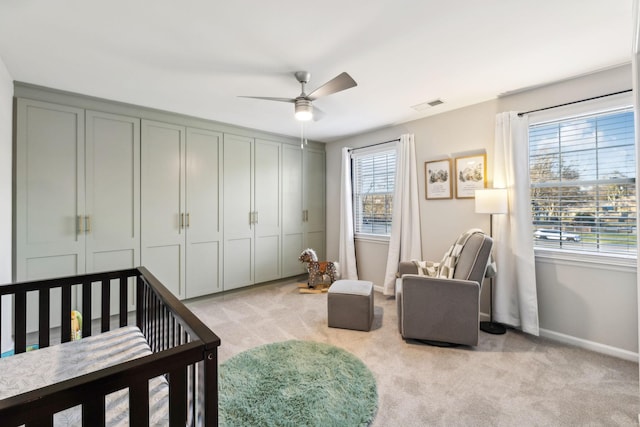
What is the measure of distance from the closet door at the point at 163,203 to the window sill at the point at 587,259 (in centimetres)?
383

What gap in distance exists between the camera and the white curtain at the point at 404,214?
3.73 metres

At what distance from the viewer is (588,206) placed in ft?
8.41

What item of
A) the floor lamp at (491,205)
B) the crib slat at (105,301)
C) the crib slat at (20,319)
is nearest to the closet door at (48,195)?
the crib slat at (20,319)

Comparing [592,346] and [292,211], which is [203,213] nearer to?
[292,211]

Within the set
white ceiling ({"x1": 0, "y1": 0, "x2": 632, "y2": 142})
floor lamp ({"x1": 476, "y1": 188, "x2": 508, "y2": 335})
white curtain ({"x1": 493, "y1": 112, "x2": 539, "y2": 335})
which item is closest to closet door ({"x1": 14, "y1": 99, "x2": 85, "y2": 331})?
white ceiling ({"x1": 0, "y1": 0, "x2": 632, "y2": 142})

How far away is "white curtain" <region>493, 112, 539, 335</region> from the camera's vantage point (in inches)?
108

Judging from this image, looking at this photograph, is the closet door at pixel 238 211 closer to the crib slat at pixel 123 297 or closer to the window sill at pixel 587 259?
the crib slat at pixel 123 297

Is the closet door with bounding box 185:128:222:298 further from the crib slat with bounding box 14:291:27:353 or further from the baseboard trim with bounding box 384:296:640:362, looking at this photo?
the baseboard trim with bounding box 384:296:640:362

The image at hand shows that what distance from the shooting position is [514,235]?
282 cm

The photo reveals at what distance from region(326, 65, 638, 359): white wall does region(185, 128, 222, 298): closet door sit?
2.53 m

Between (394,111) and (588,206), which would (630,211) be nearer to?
(588,206)

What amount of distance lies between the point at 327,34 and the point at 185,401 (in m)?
2.05

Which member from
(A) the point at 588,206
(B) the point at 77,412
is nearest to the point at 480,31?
(A) the point at 588,206

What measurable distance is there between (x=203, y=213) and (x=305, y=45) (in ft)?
8.12
